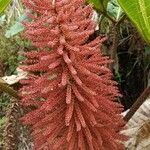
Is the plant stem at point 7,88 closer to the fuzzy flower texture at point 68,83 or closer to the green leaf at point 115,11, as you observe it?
the fuzzy flower texture at point 68,83

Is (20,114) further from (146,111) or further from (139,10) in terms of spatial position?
(139,10)

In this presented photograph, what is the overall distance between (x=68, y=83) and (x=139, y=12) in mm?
418

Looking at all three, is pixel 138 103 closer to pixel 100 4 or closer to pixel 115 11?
pixel 100 4

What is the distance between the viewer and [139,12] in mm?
1688

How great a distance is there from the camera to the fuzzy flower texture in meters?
1.37

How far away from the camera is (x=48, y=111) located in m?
1.48

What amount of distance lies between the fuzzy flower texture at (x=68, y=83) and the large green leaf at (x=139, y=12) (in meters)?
0.22

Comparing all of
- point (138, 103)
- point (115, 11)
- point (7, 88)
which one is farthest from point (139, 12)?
point (115, 11)

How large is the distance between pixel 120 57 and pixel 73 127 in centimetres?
172

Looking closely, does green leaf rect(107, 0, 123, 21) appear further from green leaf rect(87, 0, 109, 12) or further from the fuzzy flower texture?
the fuzzy flower texture

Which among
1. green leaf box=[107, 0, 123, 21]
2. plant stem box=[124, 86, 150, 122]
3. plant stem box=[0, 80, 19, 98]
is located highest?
plant stem box=[0, 80, 19, 98]

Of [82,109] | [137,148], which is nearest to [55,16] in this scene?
[82,109]

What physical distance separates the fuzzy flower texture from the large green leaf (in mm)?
220

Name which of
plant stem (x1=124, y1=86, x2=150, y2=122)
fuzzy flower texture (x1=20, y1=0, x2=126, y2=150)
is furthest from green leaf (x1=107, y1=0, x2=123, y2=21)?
fuzzy flower texture (x1=20, y1=0, x2=126, y2=150)
